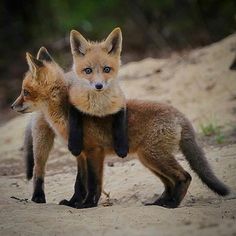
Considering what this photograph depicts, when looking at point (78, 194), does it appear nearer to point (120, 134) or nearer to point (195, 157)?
point (120, 134)

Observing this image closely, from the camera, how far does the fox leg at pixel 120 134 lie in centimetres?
707

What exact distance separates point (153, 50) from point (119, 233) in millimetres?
14154

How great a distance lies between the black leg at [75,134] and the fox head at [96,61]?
0.40m

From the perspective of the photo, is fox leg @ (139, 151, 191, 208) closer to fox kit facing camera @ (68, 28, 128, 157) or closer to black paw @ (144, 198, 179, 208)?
black paw @ (144, 198, 179, 208)

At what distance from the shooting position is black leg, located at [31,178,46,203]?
7.51 meters

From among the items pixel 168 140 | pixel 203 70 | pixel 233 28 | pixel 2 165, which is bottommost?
pixel 2 165

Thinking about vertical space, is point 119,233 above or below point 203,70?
below

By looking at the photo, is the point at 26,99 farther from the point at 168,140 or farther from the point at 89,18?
the point at 89,18

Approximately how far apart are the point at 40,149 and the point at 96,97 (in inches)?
42.1

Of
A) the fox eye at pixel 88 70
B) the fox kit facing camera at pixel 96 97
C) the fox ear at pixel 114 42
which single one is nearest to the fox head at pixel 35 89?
the fox kit facing camera at pixel 96 97

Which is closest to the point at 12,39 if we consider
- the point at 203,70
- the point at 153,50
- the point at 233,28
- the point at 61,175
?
the point at 153,50

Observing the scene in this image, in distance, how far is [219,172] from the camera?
26.8ft

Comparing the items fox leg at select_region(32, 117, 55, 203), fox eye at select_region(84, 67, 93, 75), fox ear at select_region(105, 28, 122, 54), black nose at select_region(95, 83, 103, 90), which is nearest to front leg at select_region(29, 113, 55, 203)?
fox leg at select_region(32, 117, 55, 203)

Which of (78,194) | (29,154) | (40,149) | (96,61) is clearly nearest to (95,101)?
(96,61)
